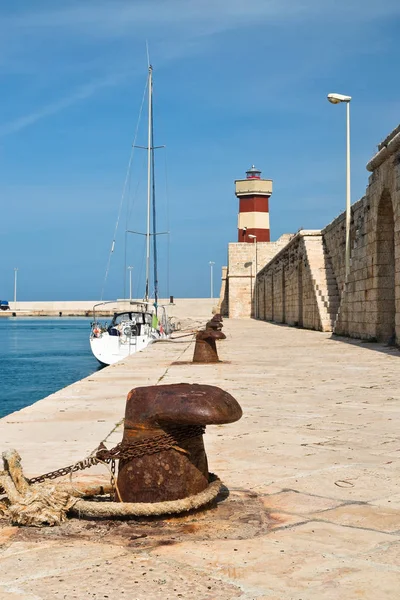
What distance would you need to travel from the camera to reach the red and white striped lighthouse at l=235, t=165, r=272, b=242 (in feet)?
186

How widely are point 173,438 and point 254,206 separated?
55575 mm

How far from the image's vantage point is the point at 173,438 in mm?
3221

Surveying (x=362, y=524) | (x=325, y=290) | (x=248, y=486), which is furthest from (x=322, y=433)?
(x=325, y=290)

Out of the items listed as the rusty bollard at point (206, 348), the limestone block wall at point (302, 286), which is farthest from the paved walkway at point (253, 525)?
the limestone block wall at point (302, 286)

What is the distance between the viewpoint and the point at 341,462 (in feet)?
13.9

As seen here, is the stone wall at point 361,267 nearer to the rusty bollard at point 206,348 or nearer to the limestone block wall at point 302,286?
the limestone block wall at point 302,286

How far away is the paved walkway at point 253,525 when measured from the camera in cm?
235

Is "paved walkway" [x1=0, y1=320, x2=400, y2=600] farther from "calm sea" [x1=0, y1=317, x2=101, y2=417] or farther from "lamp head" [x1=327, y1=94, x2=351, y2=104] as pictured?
"lamp head" [x1=327, y1=94, x2=351, y2=104]

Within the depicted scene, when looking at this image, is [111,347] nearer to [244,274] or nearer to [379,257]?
[379,257]

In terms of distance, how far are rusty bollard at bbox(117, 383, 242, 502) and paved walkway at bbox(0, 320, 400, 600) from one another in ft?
0.51

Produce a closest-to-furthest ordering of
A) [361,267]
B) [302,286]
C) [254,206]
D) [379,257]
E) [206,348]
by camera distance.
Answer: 1. [206,348]
2. [379,257]
3. [361,267]
4. [302,286]
5. [254,206]

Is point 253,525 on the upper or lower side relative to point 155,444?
lower

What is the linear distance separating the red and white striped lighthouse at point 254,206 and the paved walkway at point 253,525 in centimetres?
5042

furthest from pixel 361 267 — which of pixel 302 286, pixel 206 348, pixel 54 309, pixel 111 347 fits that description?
pixel 54 309
